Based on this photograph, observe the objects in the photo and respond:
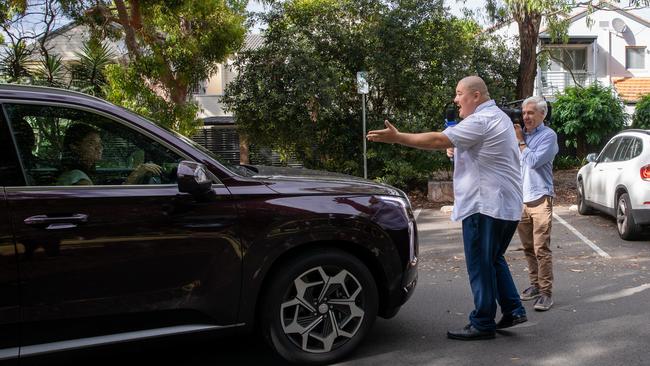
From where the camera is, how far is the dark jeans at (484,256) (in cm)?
423

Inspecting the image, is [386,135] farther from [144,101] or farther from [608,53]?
[608,53]

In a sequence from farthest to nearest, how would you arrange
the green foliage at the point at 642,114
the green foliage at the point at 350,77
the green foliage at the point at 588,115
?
1. the green foliage at the point at 642,114
2. the green foliage at the point at 588,115
3. the green foliage at the point at 350,77

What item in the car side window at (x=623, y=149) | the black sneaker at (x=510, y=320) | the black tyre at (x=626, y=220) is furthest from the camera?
the car side window at (x=623, y=149)

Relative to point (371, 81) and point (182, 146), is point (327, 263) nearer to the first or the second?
point (182, 146)

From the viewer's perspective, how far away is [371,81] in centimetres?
1309

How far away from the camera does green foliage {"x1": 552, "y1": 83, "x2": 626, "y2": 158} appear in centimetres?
1941

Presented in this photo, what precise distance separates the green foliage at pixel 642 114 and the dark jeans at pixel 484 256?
17.7 metres

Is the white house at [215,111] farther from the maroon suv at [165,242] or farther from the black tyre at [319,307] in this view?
the black tyre at [319,307]

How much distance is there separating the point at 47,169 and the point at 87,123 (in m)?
0.35

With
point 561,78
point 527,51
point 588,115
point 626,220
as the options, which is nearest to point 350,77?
point 527,51

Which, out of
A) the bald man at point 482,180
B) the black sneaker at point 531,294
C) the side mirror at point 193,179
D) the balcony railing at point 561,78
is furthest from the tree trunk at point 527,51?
the balcony railing at point 561,78

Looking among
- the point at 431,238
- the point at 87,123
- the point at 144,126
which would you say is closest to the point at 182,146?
the point at 144,126

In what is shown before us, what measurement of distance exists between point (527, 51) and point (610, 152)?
197 inches

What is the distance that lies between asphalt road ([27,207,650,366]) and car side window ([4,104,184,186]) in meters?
0.98
